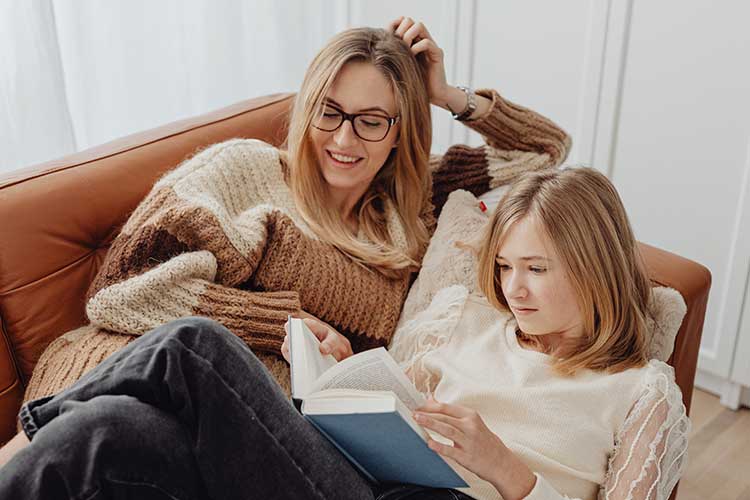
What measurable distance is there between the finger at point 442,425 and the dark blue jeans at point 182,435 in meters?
0.15

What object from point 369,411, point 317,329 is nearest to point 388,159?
point 317,329

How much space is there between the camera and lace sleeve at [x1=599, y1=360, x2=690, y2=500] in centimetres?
113

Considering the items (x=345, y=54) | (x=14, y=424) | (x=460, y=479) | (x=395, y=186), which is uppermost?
(x=345, y=54)

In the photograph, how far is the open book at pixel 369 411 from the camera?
93cm

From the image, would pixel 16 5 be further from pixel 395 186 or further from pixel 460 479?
pixel 460 479

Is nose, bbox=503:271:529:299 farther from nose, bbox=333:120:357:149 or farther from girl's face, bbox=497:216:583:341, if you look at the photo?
nose, bbox=333:120:357:149

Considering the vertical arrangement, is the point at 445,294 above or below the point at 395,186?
below

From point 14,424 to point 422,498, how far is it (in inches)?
27.5

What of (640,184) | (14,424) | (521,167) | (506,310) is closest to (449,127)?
(640,184)

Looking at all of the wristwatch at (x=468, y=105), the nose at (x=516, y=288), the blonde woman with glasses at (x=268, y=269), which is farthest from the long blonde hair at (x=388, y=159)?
the nose at (x=516, y=288)

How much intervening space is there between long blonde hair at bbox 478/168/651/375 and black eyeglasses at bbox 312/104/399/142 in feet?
1.18

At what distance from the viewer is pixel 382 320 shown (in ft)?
4.98

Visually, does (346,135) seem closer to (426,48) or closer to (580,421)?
(426,48)

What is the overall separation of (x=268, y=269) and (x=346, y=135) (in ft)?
0.97
